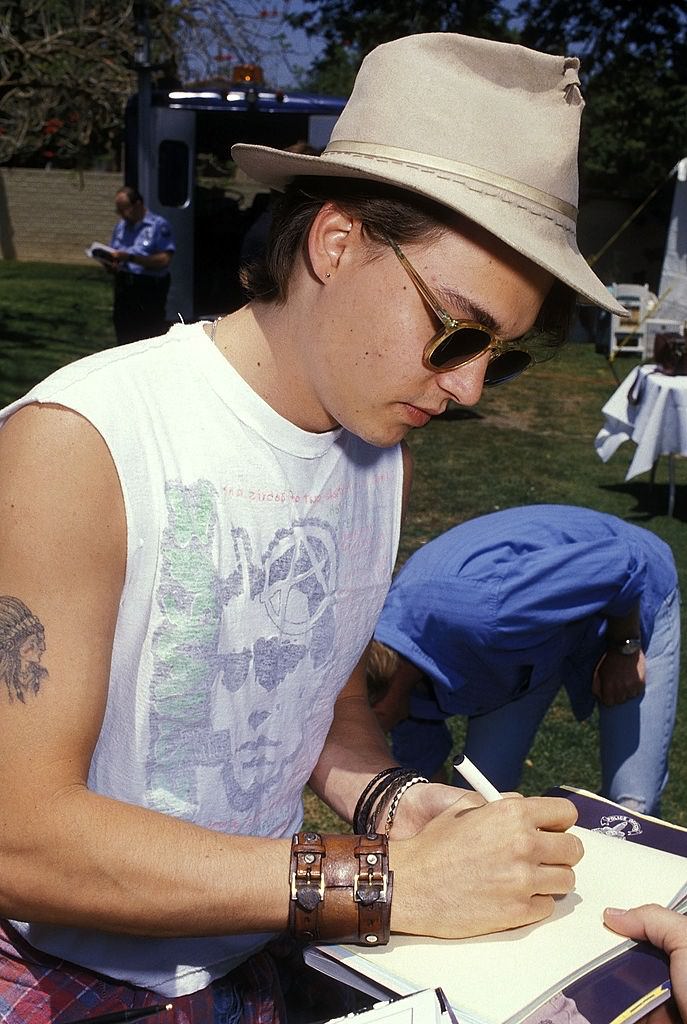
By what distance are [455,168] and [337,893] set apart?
0.91 metres

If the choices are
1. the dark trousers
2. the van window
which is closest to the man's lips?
the dark trousers

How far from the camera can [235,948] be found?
1.55 metres

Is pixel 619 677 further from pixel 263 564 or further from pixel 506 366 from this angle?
pixel 263 564

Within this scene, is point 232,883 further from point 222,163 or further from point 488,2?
point 488,2

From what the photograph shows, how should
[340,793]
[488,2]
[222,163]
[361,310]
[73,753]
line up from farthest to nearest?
1. [488,2]
2. [222,163]
3. [340,793]
4. [361,310]
5. [73,753]

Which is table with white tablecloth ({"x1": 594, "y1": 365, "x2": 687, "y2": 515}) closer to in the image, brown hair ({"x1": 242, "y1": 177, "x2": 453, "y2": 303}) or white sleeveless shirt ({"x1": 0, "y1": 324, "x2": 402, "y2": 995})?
brown hair ({"x1": 242, "y1": 177, "x2": 453, "y2": 303})

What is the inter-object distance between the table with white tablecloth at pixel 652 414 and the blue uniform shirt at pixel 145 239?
5.34 m

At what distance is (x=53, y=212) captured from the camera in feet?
81.6

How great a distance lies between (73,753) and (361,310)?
679 mm

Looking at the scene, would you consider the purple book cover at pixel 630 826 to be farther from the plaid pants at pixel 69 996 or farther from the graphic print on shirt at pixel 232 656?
the plaid pants at pixel 69 996

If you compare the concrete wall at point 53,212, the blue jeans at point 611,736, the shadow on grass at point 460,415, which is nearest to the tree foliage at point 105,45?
the shadow on grass at point 460,415

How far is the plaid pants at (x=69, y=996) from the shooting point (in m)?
1.43

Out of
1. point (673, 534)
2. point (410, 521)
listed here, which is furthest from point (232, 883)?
point (673, 534)

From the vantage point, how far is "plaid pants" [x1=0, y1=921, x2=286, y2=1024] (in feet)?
4.69
